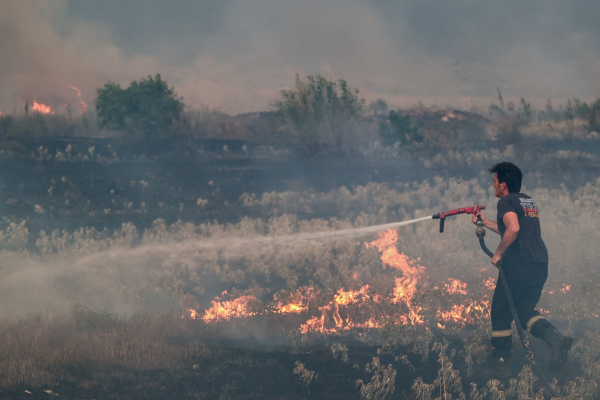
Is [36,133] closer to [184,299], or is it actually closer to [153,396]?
[184,299]

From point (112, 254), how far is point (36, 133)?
697 centimetres

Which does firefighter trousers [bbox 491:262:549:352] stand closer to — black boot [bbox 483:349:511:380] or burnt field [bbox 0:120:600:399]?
black boot [bbox 483:349:511:380]

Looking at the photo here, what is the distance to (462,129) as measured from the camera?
1750 centimetres

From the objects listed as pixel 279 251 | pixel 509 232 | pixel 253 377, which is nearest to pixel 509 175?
pixel 509 232

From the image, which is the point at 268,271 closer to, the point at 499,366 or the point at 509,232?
the point at 499,366

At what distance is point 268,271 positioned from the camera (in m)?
9.91

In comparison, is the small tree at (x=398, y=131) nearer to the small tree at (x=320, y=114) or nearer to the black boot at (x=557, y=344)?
the small tree at (x=320, y=114)

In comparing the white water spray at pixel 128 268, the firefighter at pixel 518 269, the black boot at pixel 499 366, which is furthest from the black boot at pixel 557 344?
the white water spray at pixel 128 268

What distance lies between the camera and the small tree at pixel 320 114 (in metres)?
15.6

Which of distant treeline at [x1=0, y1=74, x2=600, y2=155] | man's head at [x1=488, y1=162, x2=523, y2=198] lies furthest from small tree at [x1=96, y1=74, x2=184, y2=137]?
man's head at [x1=488, y1=162, x2=523, y2=198]

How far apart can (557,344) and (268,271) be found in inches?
225

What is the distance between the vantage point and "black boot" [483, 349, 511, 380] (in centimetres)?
577

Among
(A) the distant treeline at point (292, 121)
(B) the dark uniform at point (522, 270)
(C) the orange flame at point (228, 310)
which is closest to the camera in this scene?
(B) the dark uniform at point (522, 270)

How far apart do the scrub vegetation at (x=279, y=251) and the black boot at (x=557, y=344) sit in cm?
34
